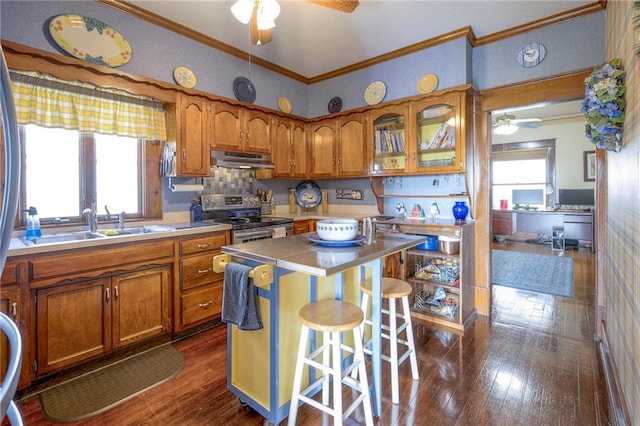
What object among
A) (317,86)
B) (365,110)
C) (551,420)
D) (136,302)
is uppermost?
(317,86)

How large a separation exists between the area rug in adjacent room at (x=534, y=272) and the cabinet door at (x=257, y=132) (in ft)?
10.8

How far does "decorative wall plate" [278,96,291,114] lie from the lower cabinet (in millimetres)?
2445

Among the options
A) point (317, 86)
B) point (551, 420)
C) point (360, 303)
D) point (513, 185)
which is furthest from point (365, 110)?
point (513, 185)

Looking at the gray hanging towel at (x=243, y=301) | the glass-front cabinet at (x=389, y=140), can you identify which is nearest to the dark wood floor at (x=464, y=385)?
the gray hanging towel at (x=243, y=301)

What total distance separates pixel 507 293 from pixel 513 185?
479cm

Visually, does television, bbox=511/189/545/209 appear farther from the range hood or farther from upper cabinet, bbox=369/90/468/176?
the range hood

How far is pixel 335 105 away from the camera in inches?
162

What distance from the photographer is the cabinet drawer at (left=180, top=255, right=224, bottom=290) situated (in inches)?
104

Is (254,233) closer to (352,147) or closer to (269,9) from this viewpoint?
(352,147)

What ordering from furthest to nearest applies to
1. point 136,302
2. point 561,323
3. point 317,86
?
point 317,86 → point 561,323 → point 136,302

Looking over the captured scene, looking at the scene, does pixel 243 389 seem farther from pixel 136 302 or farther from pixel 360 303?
pixel 136 302

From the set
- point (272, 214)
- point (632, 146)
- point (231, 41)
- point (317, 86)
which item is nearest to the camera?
point (632, 146)

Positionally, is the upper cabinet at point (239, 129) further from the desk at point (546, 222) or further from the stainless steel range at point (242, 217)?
the desk at point (546, 222)

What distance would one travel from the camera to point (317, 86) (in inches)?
171
